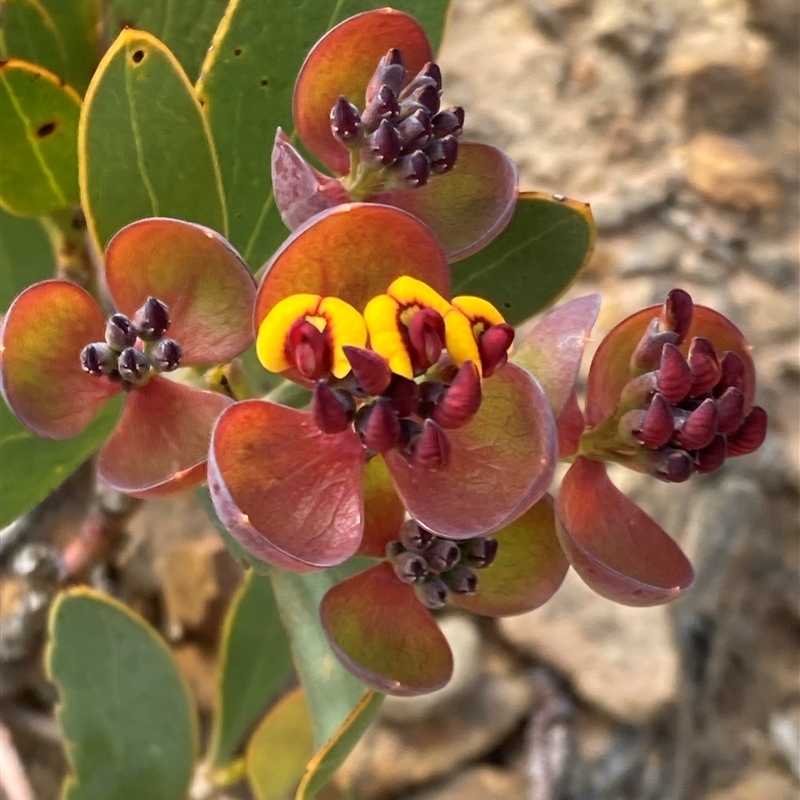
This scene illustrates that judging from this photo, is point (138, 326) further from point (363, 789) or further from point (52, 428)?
point (363, 789)

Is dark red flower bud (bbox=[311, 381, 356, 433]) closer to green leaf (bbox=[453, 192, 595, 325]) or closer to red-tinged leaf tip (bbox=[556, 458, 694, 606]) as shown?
red-tinged leaf tip (bbox=[556, 458, 694, 606])

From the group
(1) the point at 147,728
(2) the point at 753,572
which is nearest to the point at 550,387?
(1) the point at 147,728

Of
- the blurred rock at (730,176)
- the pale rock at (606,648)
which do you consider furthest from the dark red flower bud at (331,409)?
the blurred rock at (730,176)

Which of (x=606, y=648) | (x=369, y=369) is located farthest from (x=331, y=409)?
(x=606, y=648)

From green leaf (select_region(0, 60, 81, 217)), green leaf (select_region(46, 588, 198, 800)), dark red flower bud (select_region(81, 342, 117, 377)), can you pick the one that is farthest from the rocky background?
dark red flower bud (select_region(81, 342, 117, 377))

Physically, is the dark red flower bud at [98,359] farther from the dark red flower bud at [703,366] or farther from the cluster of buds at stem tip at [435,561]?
the dark red flower bud at [703,366]

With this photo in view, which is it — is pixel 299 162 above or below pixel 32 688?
above
